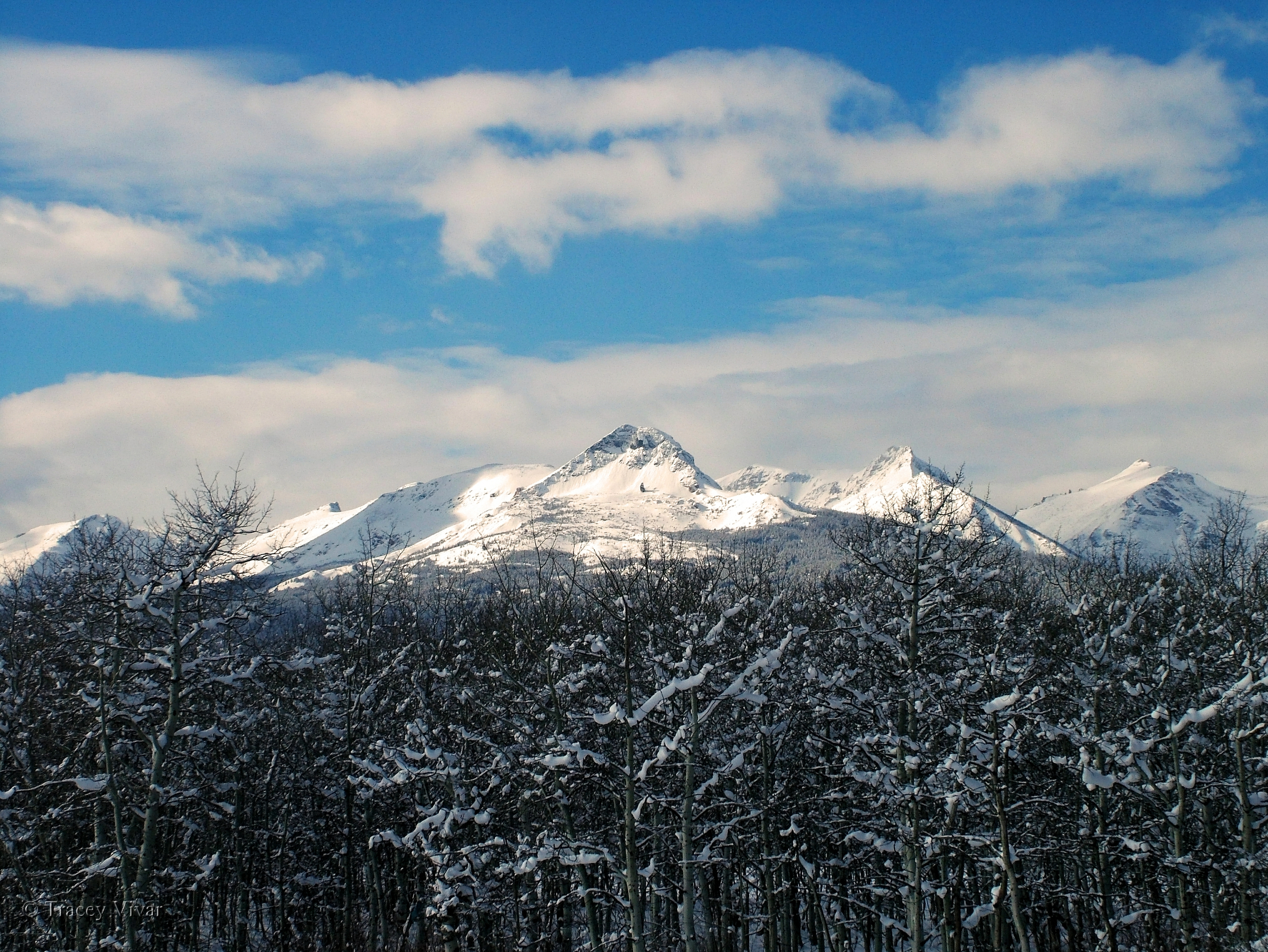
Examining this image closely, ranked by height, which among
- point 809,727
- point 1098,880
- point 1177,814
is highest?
point 809,727

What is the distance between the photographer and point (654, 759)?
51.9ft

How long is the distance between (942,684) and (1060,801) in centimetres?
526

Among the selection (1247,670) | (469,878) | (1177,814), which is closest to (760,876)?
(469,878)

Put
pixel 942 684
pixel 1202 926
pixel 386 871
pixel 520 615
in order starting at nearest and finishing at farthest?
pixel 942 684 < pixel 1202 926 < pixel 520 615 < pixel 386 871

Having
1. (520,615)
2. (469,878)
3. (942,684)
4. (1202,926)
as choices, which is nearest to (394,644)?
(520,615)

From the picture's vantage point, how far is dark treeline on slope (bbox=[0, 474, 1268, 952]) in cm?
1658

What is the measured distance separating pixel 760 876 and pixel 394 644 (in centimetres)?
1387

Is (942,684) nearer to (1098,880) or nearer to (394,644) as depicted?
(1098,880)

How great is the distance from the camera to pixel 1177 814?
17.4 m

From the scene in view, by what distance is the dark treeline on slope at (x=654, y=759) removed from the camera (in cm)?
1658

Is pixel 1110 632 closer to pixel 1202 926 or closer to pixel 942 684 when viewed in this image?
pixel 942 684

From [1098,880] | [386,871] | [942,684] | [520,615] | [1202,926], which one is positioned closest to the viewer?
[942,684]

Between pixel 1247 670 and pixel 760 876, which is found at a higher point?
pixel 1247 670

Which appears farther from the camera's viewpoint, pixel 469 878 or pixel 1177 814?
pixel 469 878
